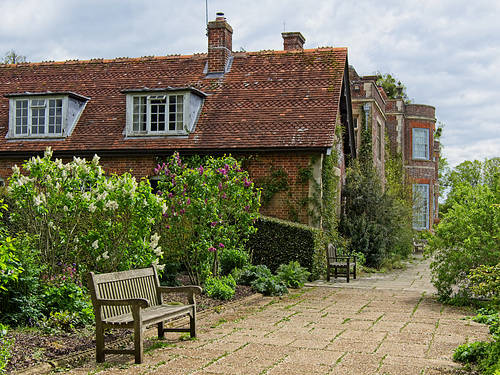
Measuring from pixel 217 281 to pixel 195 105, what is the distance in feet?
28.2

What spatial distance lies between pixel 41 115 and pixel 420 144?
2177cm

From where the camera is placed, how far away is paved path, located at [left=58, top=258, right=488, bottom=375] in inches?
250

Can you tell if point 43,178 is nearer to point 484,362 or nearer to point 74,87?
point 484,362

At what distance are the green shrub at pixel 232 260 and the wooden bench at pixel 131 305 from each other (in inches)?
228

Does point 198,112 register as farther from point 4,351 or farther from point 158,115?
point 4,351

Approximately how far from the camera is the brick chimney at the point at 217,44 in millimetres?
20219

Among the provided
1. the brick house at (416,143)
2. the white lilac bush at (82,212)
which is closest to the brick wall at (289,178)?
the white lilac bush at (82,212)

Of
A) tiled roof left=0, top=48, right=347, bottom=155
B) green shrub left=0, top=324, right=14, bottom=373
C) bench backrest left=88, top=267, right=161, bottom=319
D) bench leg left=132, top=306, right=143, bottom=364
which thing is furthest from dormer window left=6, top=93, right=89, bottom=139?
green shrub left=0, top=324, right=14, bottom=373

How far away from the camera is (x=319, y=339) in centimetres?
782

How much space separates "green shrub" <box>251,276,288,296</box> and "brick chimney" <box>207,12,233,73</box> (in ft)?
31.8

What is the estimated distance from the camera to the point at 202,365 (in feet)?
20.9

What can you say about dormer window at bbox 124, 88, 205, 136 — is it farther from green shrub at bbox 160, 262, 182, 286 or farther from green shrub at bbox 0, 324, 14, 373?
green shrub at bbox 0, 324, 14, 373

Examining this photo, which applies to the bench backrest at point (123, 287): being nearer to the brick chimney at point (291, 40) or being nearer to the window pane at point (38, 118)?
the window pane at point (38, 118)

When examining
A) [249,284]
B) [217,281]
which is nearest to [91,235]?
[217,281]
